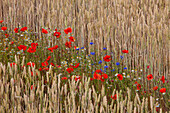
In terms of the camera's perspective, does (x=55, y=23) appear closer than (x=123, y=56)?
No

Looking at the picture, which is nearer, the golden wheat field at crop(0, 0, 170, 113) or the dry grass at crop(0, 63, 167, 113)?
the dry grass at crop(0, 63, 167, 113)

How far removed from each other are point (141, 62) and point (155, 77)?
0.71 ft

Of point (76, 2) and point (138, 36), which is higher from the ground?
point (76, 2)

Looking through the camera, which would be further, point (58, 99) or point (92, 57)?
point (92, 57)

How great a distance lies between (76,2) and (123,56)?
5.01ft

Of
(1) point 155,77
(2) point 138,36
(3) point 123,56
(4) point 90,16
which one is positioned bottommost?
(1) point 155,77

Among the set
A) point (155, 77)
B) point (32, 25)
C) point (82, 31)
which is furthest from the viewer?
point (32, 25)

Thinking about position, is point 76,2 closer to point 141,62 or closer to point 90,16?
point 90,16

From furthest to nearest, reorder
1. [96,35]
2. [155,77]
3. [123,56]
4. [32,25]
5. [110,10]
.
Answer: [32,25] → [110,10] → [96,35] → [123,56] → [155,77]

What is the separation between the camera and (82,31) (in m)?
2.80

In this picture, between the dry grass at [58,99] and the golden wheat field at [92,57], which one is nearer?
the dry grass at [58,99]

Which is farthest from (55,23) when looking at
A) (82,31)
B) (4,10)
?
(4,10)

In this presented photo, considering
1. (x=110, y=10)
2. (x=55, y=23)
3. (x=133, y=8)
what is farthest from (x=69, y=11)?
(x=133, y=8)

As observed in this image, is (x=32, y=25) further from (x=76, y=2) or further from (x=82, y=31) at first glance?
(x=82, y=31)
